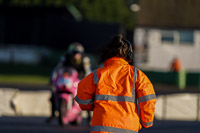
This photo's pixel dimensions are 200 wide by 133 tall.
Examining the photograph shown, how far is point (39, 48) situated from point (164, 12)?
10.2 meters

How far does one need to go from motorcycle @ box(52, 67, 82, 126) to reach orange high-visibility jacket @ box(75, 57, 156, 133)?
6.86m

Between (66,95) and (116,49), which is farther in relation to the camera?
(66,95)

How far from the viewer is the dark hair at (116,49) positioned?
235 inches

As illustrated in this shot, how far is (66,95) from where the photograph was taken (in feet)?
41.8

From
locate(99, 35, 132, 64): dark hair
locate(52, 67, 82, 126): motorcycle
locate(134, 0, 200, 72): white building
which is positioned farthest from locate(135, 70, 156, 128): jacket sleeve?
locate(134, 0, 200, 72): white building

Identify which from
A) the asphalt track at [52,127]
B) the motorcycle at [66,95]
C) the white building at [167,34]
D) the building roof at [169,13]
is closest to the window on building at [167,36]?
the white building at [167,34]

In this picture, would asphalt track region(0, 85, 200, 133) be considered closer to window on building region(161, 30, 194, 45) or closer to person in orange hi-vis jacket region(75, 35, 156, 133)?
person in orange hi-vis jacket region(75, 35, 156, 133)

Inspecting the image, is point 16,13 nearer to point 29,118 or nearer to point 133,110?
point 29,118

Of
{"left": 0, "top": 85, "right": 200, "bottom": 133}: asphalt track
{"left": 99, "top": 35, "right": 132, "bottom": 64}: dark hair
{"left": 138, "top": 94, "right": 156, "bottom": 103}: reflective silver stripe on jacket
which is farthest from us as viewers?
{"left": 0, "top": 85, "right": 200, "bottom": 133}: asphalt track

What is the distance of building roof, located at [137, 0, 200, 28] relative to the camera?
4300 centimetres

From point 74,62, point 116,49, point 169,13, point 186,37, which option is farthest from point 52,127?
point 169,13

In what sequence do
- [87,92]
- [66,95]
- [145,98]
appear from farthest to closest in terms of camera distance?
[66,95]
[87,92]
[145,98]

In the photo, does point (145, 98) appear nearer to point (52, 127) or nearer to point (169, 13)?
point (52, 127)

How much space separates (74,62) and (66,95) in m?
1.14
